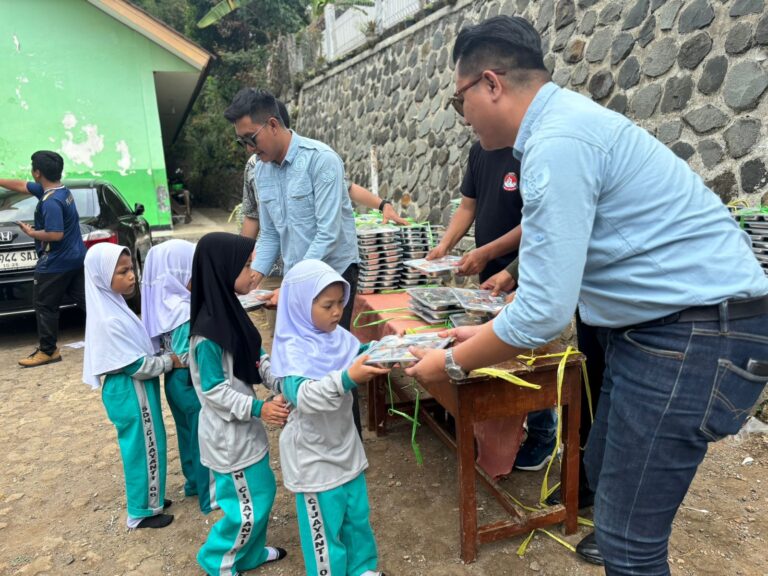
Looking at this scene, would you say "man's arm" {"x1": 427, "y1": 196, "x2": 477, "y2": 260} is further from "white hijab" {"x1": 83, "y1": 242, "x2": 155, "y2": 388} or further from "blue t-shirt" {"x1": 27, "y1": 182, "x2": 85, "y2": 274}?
"blue t-shirt" {"x1": 27, "y1": 182, "x2": 85, "y2": 274}

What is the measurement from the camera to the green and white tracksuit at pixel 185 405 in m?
2.71

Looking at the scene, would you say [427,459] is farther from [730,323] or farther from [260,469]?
[730,323]

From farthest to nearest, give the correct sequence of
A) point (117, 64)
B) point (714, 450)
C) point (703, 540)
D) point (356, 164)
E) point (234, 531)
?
point (117, 64), point (356, 164), point (714, 450), point (703, 540), point (234, 531)

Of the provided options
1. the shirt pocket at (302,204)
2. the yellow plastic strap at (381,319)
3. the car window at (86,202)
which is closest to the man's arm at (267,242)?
the shirt pocket at (302,204)

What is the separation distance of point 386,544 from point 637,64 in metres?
3.82

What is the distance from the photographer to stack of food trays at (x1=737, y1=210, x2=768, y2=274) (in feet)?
9.70

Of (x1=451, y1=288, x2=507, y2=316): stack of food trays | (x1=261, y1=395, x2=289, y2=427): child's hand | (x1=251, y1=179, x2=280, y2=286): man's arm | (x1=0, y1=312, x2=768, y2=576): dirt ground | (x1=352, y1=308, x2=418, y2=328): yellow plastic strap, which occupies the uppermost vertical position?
(x1=251, y1=179, x2=280, y2=286): man's arm

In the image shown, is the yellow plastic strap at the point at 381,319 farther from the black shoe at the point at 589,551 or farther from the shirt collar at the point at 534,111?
the shirt collar at the point at 534,111

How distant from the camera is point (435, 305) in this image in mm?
2561

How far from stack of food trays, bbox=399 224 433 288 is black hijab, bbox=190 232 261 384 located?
1787mm

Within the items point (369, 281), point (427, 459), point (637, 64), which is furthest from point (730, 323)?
point (637, 64)

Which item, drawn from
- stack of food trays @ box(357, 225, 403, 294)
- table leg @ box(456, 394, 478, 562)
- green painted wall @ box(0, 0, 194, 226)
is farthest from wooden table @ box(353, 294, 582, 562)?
green painted wall @ box(0, 0, 194, 226)

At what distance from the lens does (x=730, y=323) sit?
133 centimetres

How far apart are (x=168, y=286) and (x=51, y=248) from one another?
3.26m
